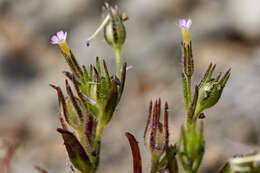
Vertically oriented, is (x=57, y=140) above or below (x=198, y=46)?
below

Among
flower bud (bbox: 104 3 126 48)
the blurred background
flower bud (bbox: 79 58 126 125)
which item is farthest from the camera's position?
the blurred background

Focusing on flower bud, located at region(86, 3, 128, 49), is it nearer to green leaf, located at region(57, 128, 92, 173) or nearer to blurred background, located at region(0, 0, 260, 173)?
green leaf, located at region(57, 128, 92, 173)

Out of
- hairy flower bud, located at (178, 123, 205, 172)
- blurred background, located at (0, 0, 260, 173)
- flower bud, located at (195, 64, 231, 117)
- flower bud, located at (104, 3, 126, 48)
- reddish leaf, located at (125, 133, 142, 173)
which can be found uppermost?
blurred background, located at (0, 0, 260, 173)

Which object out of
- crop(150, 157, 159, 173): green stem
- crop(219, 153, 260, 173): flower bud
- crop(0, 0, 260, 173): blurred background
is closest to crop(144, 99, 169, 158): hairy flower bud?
crop(150, 157, 159, 173): green stem

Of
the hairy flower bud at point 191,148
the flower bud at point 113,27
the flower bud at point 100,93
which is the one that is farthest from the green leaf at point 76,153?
the flower bud at point 113,27

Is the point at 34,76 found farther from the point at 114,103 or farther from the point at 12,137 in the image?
the point at 114,103

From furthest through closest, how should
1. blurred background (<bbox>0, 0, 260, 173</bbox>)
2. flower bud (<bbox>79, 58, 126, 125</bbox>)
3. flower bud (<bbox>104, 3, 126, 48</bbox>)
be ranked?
blurred background (<bbox>0, 0, 260, 173</bbox>) → flower bud (<bbox>104, 3, 126, 48</bbox>) → flower bud (<bbox>79, 58, 126, 125</bbox>)

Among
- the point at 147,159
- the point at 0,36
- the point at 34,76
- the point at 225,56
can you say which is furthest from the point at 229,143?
the point at 0,36

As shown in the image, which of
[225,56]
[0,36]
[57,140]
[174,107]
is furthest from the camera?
[0,36]
